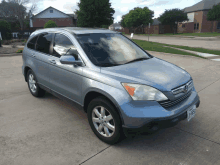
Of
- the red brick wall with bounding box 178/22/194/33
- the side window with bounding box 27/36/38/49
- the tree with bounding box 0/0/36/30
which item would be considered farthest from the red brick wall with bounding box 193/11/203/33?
the side window with bounding box 27/36/38/49

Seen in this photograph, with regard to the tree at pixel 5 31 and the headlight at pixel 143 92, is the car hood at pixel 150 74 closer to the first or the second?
the headlight at pixel 143 92

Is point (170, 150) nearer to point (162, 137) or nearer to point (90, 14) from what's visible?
point (162, 137)

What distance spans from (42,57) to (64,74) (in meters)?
0.98

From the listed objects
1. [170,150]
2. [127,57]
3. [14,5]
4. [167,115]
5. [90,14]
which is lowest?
[170,150]

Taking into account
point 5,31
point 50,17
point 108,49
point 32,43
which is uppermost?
point 50,17

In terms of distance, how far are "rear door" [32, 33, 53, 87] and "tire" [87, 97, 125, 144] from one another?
156 centimetres

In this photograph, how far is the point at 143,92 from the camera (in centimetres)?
258

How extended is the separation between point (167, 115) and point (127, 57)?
1408mm

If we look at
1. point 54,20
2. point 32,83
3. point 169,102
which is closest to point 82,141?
point 169,102

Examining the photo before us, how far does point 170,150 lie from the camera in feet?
9.31

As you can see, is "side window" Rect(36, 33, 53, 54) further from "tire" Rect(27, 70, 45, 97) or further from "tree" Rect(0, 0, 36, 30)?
"tree" Rect(0, 0, 36, 30)

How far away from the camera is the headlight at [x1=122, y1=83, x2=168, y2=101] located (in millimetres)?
2561

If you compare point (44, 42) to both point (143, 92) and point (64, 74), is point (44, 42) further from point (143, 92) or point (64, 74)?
point (143, 92)

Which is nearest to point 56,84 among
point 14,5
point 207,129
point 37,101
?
point 37,101
